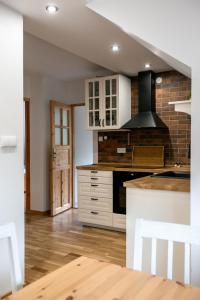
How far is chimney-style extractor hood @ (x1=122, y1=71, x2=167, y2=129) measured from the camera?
14.3ft

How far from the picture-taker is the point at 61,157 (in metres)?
5.31

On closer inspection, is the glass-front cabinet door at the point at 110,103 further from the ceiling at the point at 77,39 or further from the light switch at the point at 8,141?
the light switch at the point at 8,141

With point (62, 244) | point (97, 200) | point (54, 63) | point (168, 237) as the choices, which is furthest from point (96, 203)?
point (168, 237)

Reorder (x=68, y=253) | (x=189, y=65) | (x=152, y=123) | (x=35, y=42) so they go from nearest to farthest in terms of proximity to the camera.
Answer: (x=189, y=65), (x=68, y=253), (x=35, y=42), (x=152, y=123)

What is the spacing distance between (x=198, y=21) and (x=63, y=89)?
391 centimetres

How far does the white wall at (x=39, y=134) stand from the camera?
202 inches

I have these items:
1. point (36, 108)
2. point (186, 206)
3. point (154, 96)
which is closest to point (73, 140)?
point (36, 108)

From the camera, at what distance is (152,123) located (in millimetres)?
4223

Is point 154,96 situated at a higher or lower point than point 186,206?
higher

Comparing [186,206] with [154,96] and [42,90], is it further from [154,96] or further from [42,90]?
[42,90]

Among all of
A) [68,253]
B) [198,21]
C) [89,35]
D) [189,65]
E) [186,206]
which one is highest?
[89,35]

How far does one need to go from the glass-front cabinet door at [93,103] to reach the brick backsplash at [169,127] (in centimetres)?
51

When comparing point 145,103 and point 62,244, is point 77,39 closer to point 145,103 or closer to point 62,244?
point 145,103

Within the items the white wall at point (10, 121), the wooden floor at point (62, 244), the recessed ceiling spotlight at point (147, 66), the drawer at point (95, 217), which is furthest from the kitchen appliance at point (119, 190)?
the white wall at point (10, 121)
